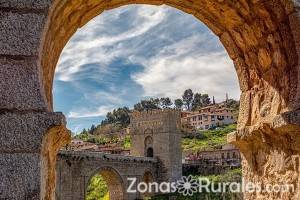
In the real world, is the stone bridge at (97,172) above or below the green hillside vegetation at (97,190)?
above

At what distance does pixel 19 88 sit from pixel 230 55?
8.88 feet

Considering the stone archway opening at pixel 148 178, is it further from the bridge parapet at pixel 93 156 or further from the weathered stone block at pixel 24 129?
the weathered stone block at pixel 24 129

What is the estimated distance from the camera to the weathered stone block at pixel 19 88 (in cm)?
283

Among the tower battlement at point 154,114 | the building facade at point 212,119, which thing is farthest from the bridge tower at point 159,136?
the building facade at point 212,119

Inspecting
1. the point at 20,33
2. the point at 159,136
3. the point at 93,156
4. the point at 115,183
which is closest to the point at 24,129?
the point at 20,33

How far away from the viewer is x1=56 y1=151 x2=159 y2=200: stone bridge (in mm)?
33062

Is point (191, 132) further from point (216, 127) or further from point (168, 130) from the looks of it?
point (168, 130)

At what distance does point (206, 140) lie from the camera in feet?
239

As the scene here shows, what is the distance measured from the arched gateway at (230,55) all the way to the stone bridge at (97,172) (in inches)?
1111

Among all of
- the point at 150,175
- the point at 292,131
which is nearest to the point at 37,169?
the point at 292,131

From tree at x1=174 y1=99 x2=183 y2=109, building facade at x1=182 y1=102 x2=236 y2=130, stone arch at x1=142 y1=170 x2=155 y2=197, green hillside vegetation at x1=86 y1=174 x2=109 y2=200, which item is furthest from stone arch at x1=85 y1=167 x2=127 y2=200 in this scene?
tree at x1=174 y1=99 x2=183 y2=109

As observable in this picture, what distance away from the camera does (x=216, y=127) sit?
275 feet

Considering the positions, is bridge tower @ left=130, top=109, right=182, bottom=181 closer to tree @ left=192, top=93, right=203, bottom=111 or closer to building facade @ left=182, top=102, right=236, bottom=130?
building facade @ left=182, top=102, right=236, bottom=130

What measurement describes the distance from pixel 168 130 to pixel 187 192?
1207 cm
